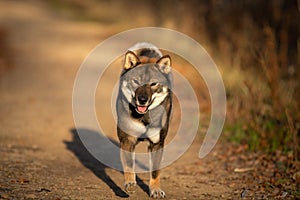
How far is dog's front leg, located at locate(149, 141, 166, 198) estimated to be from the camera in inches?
201

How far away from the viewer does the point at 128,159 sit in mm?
5203

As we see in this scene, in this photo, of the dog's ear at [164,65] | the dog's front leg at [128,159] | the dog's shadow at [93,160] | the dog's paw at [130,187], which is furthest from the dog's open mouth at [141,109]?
the dog's shadow at [93,160]

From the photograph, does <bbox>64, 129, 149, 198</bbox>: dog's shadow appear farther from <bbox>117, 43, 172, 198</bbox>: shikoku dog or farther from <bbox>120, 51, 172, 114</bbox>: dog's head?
<bbox>120, 51, 172, 114</bbox>: dog's head

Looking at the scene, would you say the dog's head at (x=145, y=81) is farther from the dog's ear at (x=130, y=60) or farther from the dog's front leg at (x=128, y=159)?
the dog's front leg at (x=128, y=159)

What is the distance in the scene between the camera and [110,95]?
10625 millimetres

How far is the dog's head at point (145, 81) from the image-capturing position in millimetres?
5016

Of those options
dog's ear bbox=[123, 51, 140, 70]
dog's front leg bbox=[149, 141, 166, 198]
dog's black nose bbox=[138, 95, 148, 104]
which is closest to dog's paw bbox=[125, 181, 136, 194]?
dog's front leg bbox=[149, 141, 166, 198]

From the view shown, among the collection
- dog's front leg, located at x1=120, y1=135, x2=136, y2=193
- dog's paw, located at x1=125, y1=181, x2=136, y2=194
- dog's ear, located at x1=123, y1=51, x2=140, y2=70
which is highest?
dog's ear, located at x1=123, y1=51, x2=140, y2=70

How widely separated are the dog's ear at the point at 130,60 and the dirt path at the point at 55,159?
1382 mm

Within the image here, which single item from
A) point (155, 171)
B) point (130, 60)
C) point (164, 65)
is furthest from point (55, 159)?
point (164, 65)

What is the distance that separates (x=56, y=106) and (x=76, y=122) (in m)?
1.27

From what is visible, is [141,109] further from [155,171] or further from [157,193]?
[157,193]

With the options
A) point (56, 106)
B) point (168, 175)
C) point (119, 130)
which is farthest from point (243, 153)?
point (56, 106)

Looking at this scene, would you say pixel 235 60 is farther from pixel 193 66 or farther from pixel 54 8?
pixel 54 8
